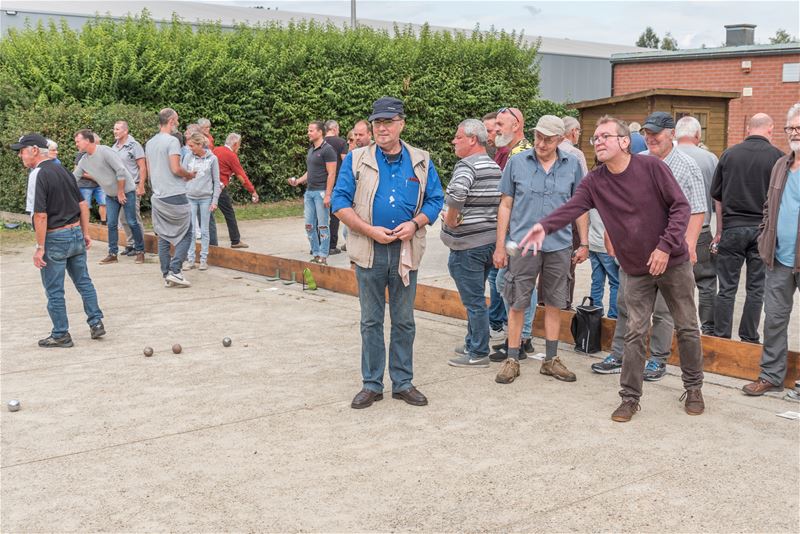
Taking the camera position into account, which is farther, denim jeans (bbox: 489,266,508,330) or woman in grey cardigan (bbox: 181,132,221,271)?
woman in grey cardigan (bbox: 181,132,221,271)

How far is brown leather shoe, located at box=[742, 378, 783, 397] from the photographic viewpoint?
610 cm

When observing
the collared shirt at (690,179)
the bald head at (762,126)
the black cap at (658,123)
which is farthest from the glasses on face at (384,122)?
the bald head at (762,126)

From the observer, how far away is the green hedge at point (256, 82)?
17.0 m

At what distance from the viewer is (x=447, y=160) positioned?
23.6 meters

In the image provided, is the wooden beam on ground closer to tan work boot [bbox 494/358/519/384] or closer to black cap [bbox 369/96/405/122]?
tan work boot [bbox 494/358/519/384]

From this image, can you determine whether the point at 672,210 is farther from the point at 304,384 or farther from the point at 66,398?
the point at 66,398

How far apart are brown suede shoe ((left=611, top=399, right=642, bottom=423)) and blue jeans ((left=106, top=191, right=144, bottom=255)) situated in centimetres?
838

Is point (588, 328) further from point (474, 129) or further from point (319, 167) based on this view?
point (319, 167)

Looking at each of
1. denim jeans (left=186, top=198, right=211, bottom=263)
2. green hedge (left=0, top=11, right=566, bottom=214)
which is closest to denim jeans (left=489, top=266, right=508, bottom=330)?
denim jeans (left=186, top=198, right=211, bottom=263)

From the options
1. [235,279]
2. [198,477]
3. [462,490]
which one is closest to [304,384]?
[198,477]

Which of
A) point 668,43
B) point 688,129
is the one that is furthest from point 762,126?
point 668,43

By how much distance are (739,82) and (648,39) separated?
3400 inches

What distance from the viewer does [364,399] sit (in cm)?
601

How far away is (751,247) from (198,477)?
4754mm
